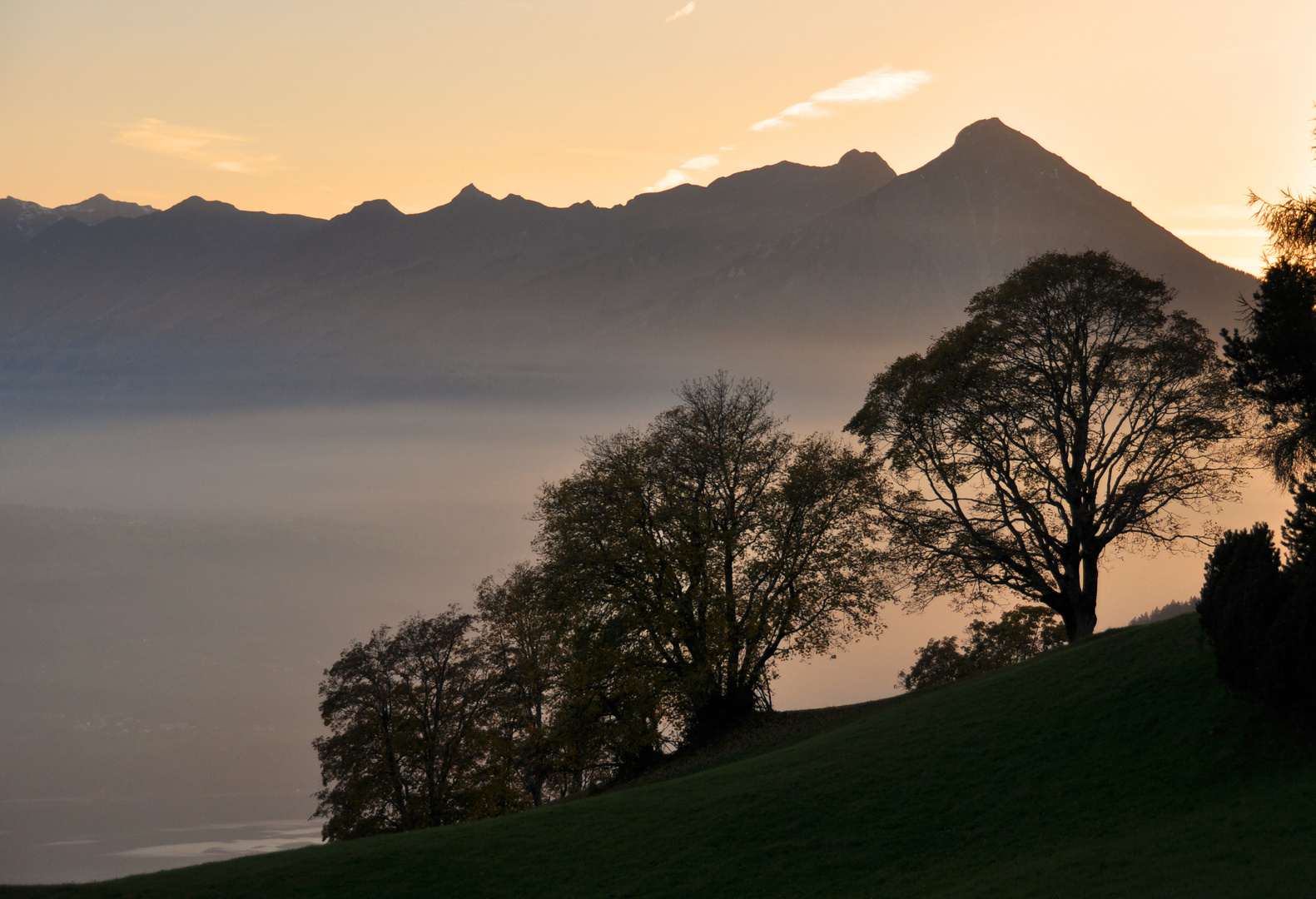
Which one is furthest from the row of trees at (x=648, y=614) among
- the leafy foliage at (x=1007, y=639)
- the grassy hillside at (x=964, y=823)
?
the leafy foliage at (x=1007, y=639)

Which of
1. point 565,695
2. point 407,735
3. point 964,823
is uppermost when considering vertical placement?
point 565,695

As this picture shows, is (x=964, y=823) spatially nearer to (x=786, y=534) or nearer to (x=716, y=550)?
(x=786, y=534)

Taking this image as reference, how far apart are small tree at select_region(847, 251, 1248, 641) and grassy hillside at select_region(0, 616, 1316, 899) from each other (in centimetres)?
1134

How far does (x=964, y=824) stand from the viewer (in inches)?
766

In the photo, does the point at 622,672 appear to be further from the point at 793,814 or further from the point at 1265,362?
the point at 1265,362

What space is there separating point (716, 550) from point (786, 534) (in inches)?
134

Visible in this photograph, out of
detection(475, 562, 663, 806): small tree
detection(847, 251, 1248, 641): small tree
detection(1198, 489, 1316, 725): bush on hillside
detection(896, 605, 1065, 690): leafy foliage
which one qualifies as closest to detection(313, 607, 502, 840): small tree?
detection(475, 562, 663, 806): small tree

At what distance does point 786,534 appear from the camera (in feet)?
139

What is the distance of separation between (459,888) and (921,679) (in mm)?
51460

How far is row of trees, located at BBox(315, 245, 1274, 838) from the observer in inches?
1473

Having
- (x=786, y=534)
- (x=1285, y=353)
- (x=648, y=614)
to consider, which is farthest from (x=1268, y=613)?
(x=648, y=614)

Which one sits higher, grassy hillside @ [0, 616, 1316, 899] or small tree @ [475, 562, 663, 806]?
small tree @ [475, 562, 663, 806]

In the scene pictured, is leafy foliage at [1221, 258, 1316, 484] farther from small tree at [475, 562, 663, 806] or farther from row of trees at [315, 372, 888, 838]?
small tree at [475, 562, 663, 806]

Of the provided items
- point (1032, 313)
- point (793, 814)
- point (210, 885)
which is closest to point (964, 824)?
point (793, 814)
